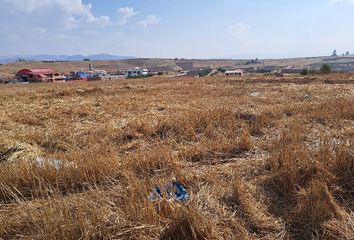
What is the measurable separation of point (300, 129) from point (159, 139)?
10.6 feet

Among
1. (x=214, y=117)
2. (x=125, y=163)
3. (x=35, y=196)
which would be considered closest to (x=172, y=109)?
(x=214, y=117)

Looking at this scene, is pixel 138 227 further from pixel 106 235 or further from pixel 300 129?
pixel 300 129

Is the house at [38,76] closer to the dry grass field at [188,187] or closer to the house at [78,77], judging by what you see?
the house at [78,77]

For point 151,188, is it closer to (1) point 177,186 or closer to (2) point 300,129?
(1) point 177,186

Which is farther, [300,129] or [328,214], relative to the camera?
[300,129]

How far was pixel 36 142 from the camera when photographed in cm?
761

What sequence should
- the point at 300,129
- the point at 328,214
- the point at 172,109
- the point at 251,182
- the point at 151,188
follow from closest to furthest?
1. the point at 328,214
2. the point at 151,188
3. the point at 251,182
4. the point at 300,129
5. the point at 172,109

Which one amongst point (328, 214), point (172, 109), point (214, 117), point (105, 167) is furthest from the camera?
point (172, 109)

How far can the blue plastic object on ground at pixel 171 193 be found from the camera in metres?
3.76

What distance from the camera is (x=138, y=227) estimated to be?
322 centimetres

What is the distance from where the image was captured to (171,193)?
3906 millimetres

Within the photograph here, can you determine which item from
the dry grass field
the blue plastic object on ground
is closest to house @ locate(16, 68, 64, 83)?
the dry grass field

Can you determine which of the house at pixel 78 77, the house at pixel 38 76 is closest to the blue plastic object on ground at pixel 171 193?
the house at pixel 78 77

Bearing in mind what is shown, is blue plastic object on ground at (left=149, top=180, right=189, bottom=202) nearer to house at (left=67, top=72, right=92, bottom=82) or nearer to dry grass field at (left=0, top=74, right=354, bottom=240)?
dry grass field at (left=0, top=74, right=354, bottom=240)
